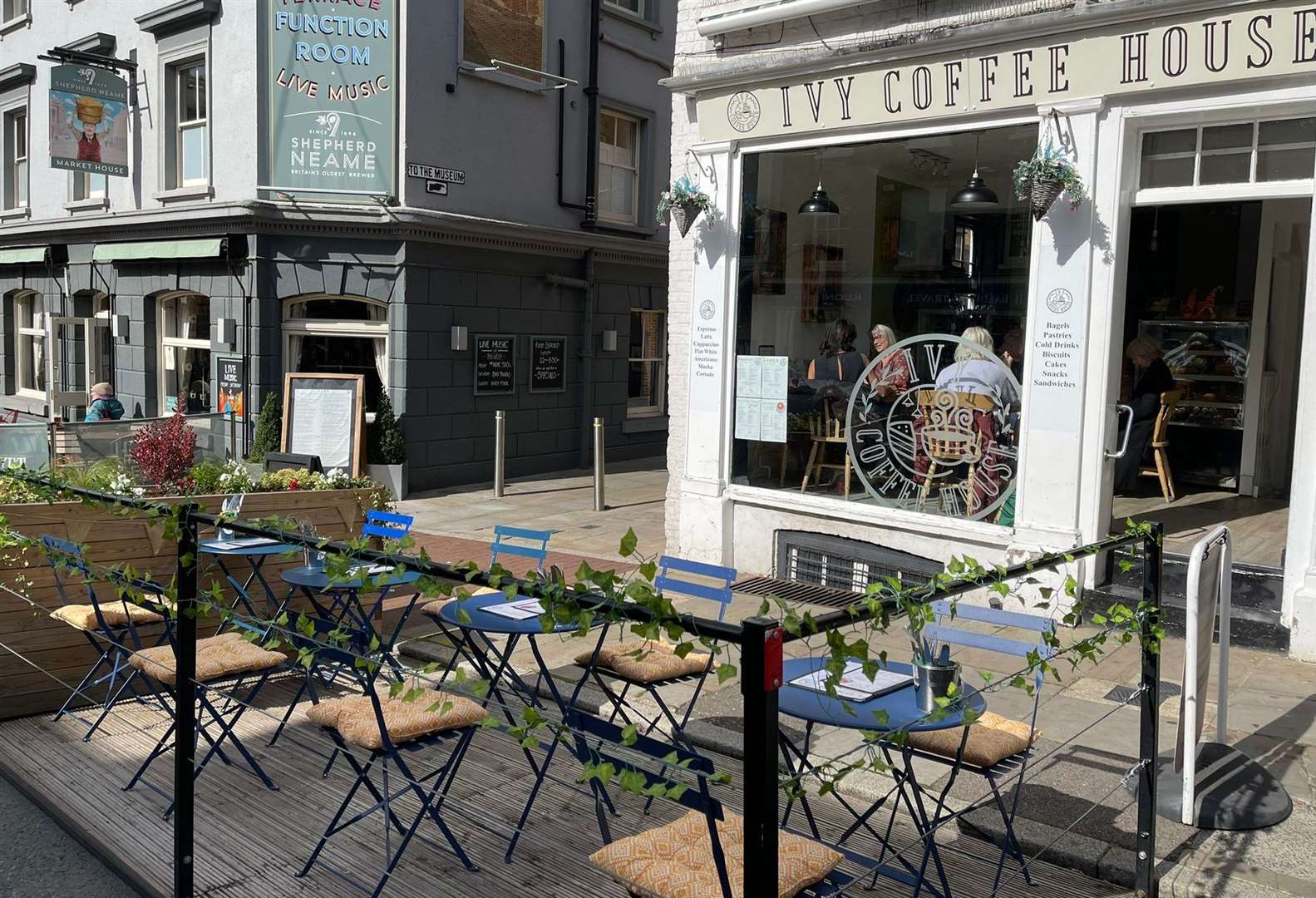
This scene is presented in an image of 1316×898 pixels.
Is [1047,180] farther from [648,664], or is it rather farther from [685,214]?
[648,664]

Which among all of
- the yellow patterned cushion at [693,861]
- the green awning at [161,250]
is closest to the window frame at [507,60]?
the green awning at [161,250]

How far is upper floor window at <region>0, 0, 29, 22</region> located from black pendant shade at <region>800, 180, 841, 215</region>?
16.8 m

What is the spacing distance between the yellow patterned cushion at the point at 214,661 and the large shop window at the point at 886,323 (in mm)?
5027

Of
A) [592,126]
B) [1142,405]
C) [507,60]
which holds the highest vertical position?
[507,60]

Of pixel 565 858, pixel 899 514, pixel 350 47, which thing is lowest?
pixel 565 858

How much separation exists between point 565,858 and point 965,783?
6.37ft

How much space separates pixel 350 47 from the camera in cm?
1415

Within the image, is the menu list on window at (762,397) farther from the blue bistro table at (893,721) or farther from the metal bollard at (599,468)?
the blue bistro table at (893,721)

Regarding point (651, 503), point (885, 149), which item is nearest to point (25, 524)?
point (885, 149)

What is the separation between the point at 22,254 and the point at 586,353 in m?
10.5

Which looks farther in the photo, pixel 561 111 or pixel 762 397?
pixel 561 111

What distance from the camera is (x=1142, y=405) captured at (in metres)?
10.6

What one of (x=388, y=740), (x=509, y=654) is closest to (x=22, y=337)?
(x=509, y=654)

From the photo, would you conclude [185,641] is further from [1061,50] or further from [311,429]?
[311,429]
